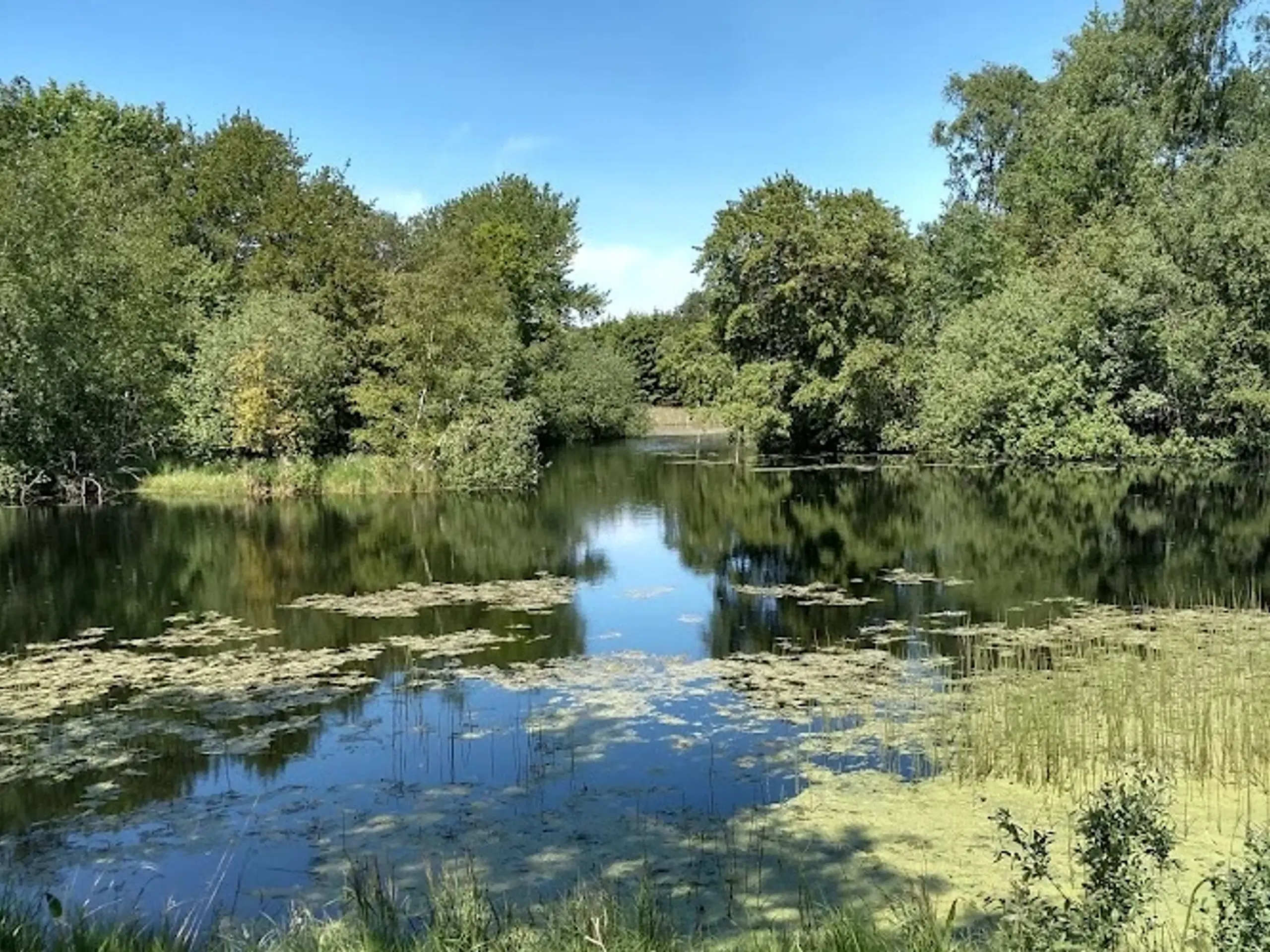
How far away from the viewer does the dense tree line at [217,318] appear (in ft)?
96.6

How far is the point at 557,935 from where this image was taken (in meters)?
4.27

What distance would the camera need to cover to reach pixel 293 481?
103 ft

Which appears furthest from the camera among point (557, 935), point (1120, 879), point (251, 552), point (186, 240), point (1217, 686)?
point (186, 240)

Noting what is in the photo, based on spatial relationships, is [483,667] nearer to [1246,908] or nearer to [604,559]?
[604,559]

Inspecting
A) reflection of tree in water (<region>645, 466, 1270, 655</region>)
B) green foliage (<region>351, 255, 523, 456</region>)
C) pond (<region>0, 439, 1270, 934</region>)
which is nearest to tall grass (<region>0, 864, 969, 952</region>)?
pond (<region>0, 439, 1270, 934</region>)

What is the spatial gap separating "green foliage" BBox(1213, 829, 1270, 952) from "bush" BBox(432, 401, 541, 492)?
2920cm

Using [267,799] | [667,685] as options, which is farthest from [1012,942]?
[667,685]

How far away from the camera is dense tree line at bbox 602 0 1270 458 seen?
32.4 m

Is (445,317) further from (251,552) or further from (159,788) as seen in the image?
(159,788)

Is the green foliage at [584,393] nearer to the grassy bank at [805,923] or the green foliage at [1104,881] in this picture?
the grassy bank at [805,923]

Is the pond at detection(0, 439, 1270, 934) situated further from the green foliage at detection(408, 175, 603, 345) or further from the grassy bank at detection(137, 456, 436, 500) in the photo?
the green foliage at detection(408, 175, 603, 345)

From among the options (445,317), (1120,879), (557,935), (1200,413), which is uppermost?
(445,317)

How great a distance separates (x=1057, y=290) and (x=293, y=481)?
2545 cm

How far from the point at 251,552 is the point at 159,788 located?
522 inches
